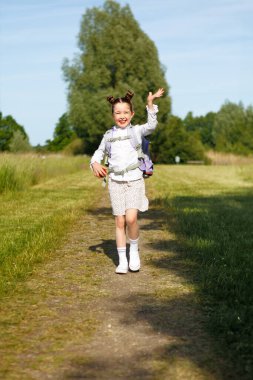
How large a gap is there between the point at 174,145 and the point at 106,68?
1162 centimetres

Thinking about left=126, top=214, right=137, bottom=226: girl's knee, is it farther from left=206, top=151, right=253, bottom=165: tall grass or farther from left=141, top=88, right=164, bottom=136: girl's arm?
left=206, top=151, right=253, bottom=165: tall grass

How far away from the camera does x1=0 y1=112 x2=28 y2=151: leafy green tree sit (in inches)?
3098

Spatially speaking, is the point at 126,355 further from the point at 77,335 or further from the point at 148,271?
the point at 148,271

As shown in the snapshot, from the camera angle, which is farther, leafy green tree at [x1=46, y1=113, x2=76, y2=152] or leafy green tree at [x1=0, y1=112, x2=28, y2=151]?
leafy green tree at [x1=46, y1=113, x2=76, y2=152]

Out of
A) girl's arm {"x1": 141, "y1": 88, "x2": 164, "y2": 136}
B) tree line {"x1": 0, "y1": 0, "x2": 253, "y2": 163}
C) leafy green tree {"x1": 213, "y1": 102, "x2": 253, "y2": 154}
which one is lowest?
leafy green tree {"x1": 213, "y1": 102, "x2": 253, "y2": 154}

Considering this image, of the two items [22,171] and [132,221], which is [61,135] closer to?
[22,171]

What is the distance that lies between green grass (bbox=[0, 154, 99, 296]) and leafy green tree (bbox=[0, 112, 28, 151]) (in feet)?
212

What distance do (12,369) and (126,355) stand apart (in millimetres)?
656

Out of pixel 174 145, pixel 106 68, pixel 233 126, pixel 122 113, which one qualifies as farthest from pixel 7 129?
pixel 122 113

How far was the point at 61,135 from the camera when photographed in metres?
93.9

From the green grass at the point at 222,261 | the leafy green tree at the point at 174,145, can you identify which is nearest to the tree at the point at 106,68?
the leafy green tree at the point at 174,145

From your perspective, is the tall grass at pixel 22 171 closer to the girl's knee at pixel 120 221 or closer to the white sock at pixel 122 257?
the girl's knee at pixel 120 221

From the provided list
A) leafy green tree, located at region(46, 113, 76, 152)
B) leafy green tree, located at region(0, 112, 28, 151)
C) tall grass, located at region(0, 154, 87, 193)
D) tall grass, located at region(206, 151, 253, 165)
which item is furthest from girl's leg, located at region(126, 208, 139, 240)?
leafy green tree, located at region(46, 113, 76, 152)

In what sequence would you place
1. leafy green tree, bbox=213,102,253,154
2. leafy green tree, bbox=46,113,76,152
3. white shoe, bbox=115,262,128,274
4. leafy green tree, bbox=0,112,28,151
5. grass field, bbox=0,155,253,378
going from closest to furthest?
grass field, bbox=0,155,253,378 → white shoe, bbox=115,262,128,274 → leafy green tree, bbox=213,102,253,154 → leafy green tree, bbox=0,112,28,151 → leafy green tree, bbox=46,113,76,152
